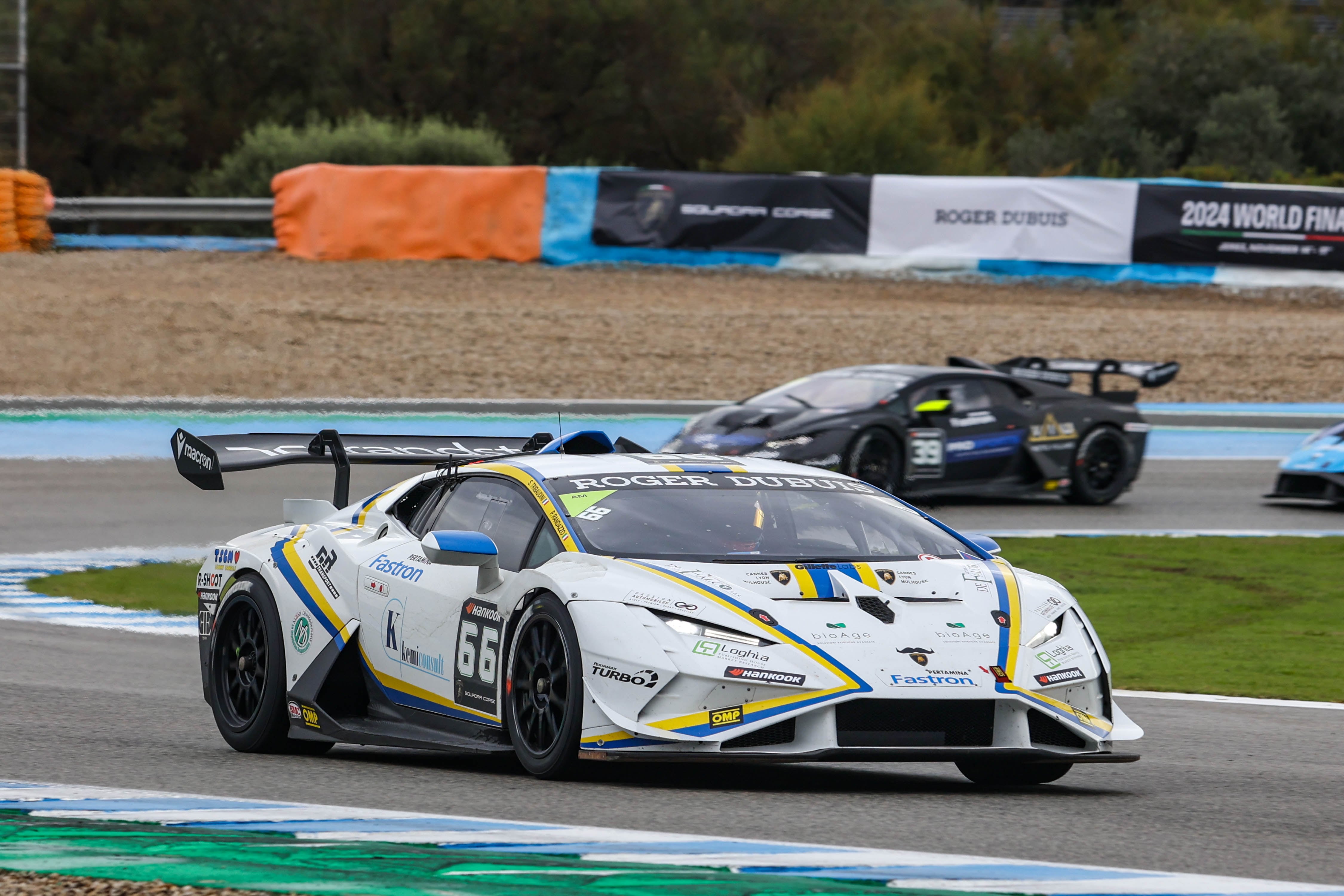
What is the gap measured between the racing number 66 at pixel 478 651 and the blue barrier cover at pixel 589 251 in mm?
22243

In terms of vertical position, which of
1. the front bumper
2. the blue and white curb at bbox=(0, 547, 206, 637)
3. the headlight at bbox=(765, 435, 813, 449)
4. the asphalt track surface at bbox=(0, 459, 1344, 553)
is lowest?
the blue and white curb at bbox=(0, 547, 206, 637)

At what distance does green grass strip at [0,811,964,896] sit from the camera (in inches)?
187

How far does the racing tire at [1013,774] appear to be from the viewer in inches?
267

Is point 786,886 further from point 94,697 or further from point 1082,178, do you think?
point 1082,178

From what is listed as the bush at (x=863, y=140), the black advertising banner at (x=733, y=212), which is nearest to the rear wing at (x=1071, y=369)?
the black advertising banner at (x=733, y=212)

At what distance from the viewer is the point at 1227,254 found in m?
28.9

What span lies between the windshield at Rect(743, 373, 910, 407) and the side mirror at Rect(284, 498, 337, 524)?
9254 mm

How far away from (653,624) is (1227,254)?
24299 millimetres

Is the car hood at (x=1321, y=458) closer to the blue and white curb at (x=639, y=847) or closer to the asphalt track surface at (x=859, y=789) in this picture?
the asphalt track surface at (x=859, y=789)

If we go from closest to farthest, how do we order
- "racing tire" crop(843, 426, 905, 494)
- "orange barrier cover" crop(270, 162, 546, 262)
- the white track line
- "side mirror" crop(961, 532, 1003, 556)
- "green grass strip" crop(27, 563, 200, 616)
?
"side mirror" crop(961, 532, 1003, 556) → the white track line → "green grass strip" crop(27, 563, 200, 616) → "racing tire" crop(843, 426, 905, 494) → "orange barrier cover" crop(270, 162, 546, 262)

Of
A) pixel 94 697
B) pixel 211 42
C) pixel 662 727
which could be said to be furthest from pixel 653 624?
pixel 211 42

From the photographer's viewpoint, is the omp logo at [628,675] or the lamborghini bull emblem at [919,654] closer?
the omp logo at [628,675]

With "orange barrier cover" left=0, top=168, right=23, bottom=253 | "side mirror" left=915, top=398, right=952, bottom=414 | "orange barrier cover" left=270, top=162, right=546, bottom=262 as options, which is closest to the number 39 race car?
"side mirror" left=915, top=398, right=952, bottom=414

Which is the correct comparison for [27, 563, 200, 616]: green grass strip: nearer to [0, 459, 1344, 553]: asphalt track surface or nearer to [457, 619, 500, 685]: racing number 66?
[0, 459, 1344, 553]: asphalt track surface
